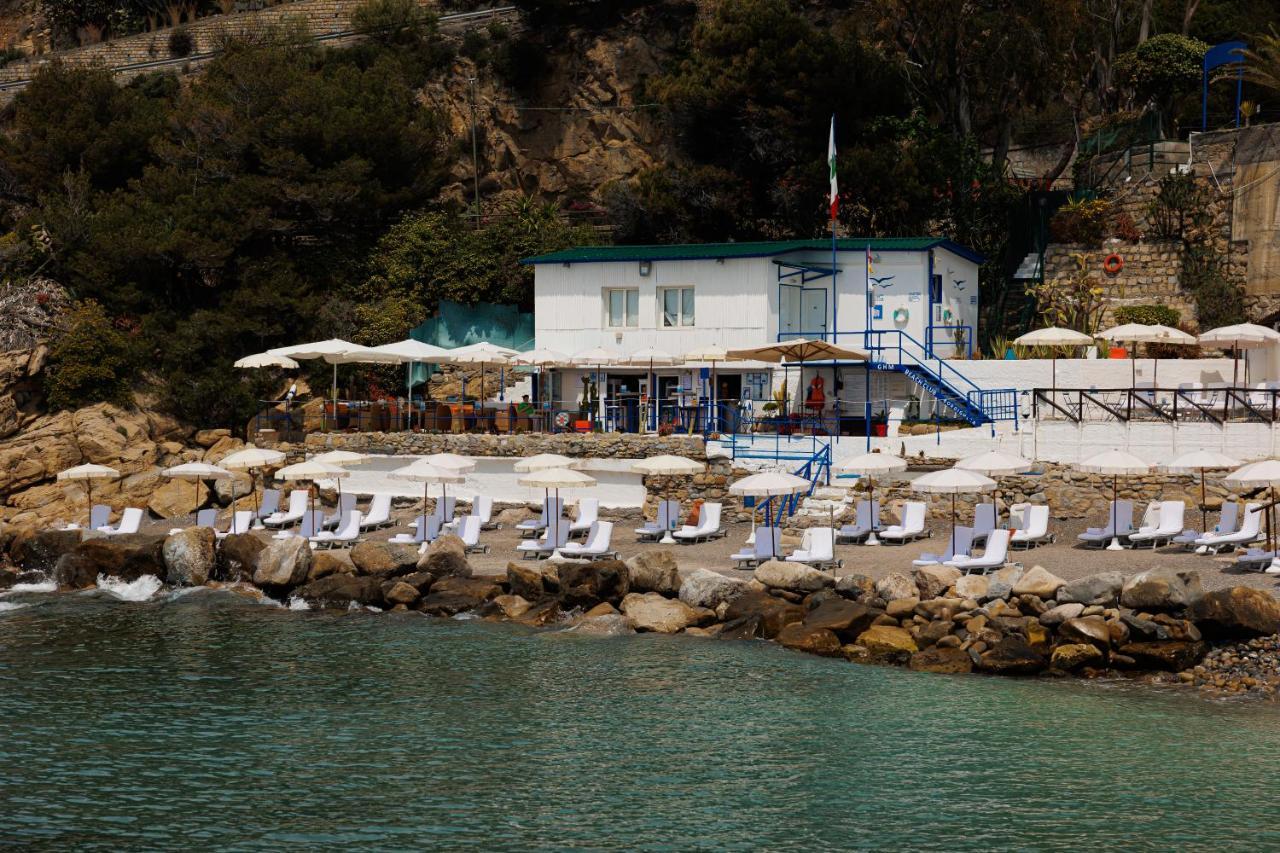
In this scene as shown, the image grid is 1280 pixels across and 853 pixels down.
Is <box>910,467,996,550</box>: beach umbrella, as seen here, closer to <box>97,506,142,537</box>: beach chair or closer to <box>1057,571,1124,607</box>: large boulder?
<box>1057,571,1124,607</box>: large boulder

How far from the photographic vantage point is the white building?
4094cm

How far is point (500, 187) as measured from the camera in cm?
5897

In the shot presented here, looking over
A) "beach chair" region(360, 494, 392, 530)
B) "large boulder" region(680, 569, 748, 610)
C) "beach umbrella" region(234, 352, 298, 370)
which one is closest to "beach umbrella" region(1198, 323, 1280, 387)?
"large boulder" region(680, 569, 748, 610)

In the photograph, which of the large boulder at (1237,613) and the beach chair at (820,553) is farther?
the beach chair at (820,553)

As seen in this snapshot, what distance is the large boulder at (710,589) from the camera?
26625mm

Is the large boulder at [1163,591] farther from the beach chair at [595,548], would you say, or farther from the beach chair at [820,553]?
the beach chair at [595,548]

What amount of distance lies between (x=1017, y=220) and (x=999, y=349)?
8.69 metres

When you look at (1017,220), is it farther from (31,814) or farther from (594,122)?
(31,814)

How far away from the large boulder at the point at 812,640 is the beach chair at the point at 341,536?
13.2 meters

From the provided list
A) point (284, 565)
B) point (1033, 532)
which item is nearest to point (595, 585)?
point (284, 565)

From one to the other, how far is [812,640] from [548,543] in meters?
8.43

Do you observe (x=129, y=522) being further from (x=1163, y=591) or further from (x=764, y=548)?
(x=1163, y=591)

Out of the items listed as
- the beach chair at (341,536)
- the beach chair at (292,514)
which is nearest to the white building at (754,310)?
the beach chair at (341,536)

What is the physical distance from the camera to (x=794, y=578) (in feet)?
86.4
